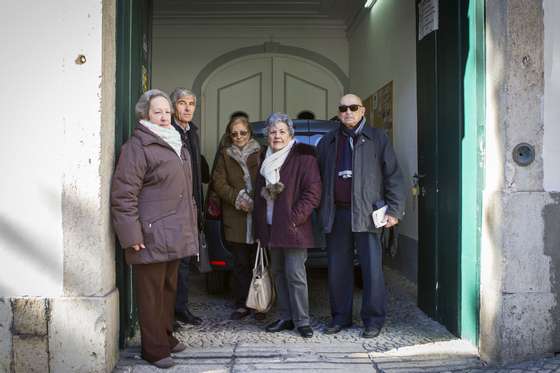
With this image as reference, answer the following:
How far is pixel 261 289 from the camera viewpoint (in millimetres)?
4676

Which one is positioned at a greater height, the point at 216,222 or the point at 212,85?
the point at 212,85

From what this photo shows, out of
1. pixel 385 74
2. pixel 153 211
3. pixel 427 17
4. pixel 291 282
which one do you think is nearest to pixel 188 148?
pixel 153 211

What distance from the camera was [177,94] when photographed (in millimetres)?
4625

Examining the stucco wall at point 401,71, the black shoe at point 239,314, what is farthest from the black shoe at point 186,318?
the stucco wall at point 401,71

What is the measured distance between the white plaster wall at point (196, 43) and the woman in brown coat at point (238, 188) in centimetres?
567

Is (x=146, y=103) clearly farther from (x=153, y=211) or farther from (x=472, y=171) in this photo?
(x=472, y=171)

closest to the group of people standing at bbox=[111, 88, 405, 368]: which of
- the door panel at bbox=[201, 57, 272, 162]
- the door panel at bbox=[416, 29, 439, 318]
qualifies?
the door panel at bbox=[416, 29, 439, 318]

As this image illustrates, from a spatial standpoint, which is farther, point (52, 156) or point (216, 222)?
point (216, 222)

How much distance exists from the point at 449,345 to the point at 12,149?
3.33 metres

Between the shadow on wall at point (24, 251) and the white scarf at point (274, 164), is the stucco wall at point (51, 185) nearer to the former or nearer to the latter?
the shadow on wall at point (24, 251)

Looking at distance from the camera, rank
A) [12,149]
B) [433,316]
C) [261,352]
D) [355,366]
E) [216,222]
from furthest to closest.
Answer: [216,222], [433,316], [261,352], [355,366], [12,149]

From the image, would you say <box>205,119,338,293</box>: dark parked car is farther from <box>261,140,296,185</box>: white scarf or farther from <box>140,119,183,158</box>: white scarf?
<box>140,119,183,158</box>: white scarf

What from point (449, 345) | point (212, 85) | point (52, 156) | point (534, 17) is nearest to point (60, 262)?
point (52, 156)

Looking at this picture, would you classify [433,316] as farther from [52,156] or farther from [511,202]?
[52,156]
